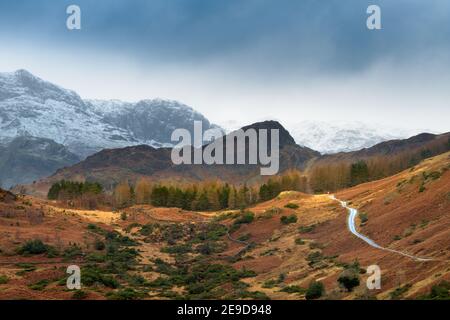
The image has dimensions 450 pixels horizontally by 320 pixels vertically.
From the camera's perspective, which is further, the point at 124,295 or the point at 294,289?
the point at 124,295

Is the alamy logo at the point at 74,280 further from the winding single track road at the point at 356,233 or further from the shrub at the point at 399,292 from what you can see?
the winding single track road at the point at 356,233

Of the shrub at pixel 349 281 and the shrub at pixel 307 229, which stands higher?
the shrub at pixel 349 281

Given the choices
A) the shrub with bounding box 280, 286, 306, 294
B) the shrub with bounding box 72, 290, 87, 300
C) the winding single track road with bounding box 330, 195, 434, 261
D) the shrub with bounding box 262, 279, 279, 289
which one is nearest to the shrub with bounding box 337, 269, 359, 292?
the shrub with bounding box 280, 286, 306, 294

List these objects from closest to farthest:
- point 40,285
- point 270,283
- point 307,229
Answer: point 40,285 < point 270,283 < point 307,229

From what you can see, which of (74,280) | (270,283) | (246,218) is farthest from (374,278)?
(246,218)

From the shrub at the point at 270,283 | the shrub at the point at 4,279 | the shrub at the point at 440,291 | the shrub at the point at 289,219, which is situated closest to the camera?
the shrub at the point at 440,291

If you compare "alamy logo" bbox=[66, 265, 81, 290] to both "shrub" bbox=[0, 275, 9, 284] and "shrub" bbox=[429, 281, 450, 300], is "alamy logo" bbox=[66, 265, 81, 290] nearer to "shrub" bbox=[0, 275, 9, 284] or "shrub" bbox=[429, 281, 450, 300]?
"shrub" bbox=[0, 275, 9, 284]

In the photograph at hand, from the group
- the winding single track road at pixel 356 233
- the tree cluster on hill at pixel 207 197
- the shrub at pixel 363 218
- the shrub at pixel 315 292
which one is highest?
the shrub at pixel 363 218

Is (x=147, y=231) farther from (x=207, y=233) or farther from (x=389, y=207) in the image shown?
(x=389, y=207)

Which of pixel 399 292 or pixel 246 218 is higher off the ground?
pixel 399 292

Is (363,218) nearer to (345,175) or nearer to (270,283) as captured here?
(270,283)

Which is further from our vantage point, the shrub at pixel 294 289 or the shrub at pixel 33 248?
the shrub at pixel 33 248

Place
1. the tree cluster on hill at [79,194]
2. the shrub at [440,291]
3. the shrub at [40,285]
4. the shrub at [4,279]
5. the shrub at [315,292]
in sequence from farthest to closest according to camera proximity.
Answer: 1. the tree cluster on hill at [79,194]
2. the shrub at [4,279]
3. the shrub at [40,285]
4. the shrub at [315,292]
5. the shrub at [440,291]

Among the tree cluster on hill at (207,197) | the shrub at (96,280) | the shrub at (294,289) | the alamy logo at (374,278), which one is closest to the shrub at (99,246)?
the shrub at (96,280)
